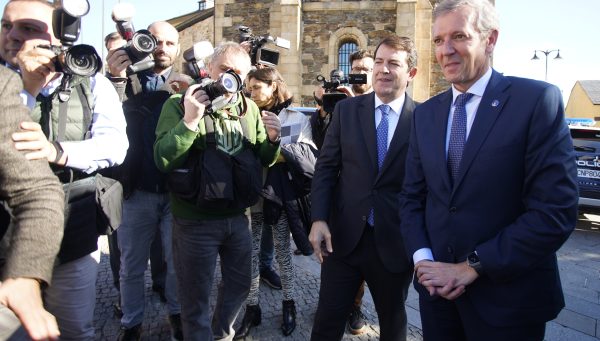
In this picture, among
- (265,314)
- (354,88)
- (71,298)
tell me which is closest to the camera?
(71,298)

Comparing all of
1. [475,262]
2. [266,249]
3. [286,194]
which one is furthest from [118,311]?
[475,262]

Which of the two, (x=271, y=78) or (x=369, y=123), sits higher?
(x=271, y=78)

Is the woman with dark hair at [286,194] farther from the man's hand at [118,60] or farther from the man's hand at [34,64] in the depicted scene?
the man's hand at [34,64]

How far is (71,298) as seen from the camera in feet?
6.66

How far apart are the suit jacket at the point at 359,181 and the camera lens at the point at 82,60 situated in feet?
4.54

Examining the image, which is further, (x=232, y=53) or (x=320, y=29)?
(x=320, y=29)

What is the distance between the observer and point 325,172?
102 inches

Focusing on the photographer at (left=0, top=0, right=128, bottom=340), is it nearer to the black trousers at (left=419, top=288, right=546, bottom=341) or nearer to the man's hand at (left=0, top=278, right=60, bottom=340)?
the man's hand at (left=0, top=278, right=60, bottom=340)

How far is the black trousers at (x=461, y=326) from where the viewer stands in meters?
1.67

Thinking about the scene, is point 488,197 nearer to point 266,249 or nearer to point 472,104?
point 472,104

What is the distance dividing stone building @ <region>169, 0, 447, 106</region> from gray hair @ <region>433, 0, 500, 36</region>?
13707 mm

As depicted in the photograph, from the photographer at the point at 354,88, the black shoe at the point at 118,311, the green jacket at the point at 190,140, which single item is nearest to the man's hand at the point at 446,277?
the green jacket at the point at 190,140

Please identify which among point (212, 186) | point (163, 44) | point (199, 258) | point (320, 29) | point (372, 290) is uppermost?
point (320, 29)

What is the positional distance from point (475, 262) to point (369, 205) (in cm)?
80
